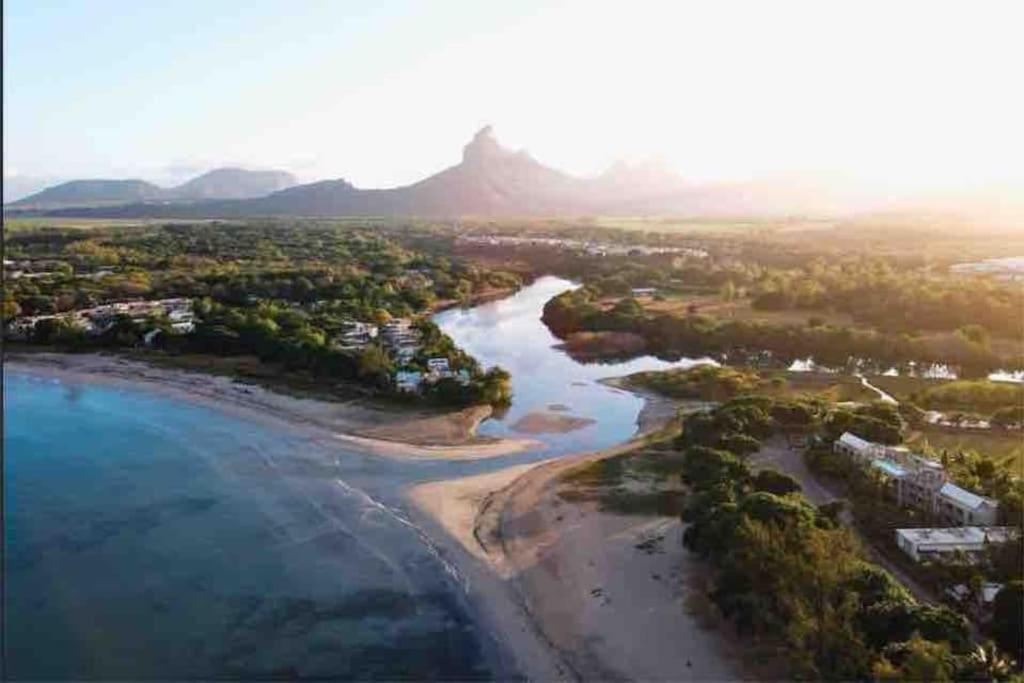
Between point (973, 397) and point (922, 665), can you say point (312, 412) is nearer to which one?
point (973, 397)

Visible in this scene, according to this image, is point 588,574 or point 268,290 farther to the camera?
point 268,290

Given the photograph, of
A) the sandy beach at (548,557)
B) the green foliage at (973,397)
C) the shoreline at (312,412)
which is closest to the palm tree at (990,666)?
the sandy beach at (548,557)

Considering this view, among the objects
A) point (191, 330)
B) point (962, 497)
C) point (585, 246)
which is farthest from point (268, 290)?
point (585, 246)

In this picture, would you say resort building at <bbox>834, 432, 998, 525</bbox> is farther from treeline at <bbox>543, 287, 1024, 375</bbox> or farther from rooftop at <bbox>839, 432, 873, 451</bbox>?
treeline at <bbox>543, 287, 1024, 375</bbox>

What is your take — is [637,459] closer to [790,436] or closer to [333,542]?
[790,436]

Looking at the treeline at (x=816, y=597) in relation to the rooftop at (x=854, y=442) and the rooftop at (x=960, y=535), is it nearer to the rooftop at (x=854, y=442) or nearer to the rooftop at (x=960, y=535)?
the rooftop at (x=960, y=535)

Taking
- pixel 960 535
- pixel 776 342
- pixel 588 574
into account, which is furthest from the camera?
pixel 776 342

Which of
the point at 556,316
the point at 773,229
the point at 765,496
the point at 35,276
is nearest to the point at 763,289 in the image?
the point at 556,316
